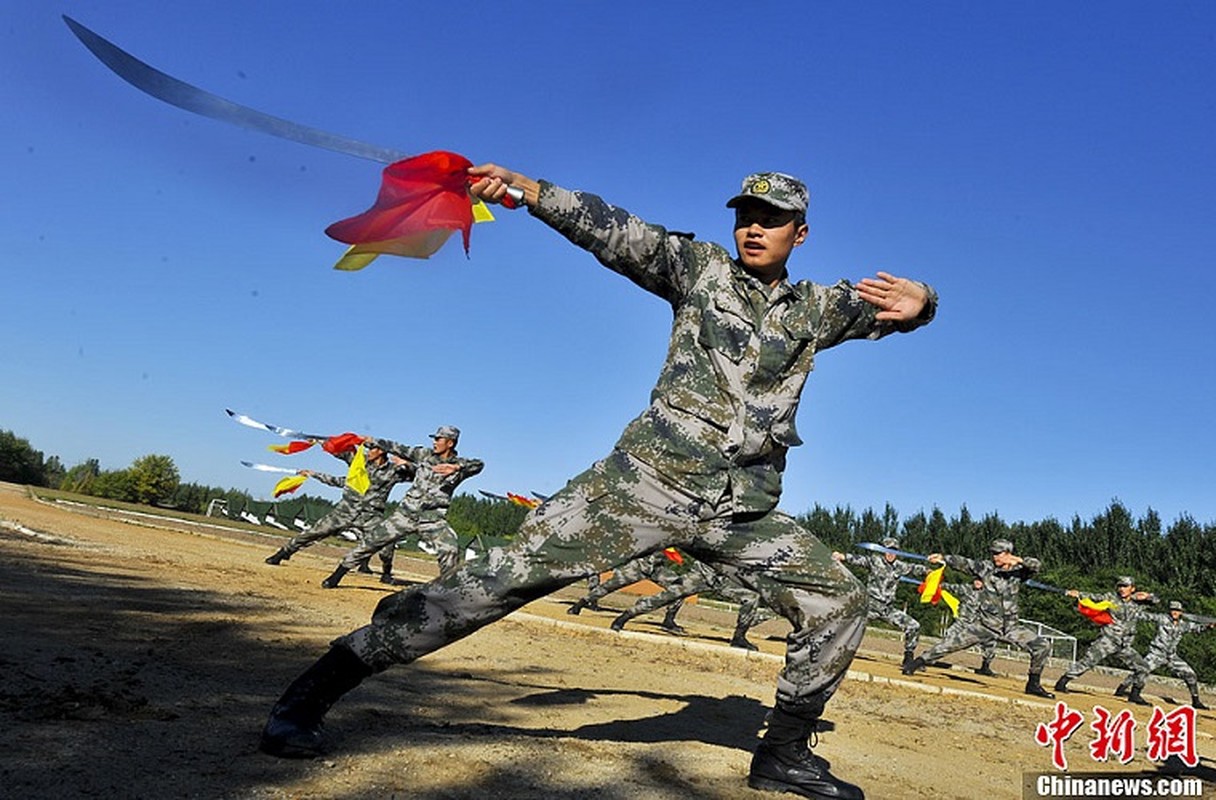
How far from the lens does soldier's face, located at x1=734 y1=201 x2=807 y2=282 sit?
362cm

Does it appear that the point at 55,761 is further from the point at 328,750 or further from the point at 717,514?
the point at 717,514

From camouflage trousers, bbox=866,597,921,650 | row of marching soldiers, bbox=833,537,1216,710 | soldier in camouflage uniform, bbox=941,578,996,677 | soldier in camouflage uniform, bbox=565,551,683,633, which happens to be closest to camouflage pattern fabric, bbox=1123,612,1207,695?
row of marching soldiers, bbox=833,537,1216,710

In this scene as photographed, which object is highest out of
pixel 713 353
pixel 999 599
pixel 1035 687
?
pixel 713 353

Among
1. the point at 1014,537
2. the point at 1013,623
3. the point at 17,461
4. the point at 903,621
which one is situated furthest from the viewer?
the point at 17,461

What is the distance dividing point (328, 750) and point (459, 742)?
58 cm

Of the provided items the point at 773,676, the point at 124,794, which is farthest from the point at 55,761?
the point at 773,676

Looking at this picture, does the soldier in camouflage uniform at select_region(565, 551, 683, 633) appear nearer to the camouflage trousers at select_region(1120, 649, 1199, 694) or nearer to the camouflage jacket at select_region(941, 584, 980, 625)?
the camouflage jacket at select_region(941, 584, 980, 625)

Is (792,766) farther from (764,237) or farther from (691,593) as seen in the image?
(691,593)

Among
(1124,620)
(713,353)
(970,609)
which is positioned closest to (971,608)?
(970,609)

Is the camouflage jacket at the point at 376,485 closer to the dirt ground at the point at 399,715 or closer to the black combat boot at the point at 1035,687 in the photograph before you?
the dirt ground at the point at 399,715

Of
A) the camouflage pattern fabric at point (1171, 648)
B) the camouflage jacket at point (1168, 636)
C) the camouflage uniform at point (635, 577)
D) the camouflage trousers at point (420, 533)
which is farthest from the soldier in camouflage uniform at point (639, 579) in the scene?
the camouflage jacket at point (1168, 636)

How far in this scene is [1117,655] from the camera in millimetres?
15672

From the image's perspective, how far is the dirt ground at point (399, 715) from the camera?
289 cm

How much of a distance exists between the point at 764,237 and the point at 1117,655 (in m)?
15.5
